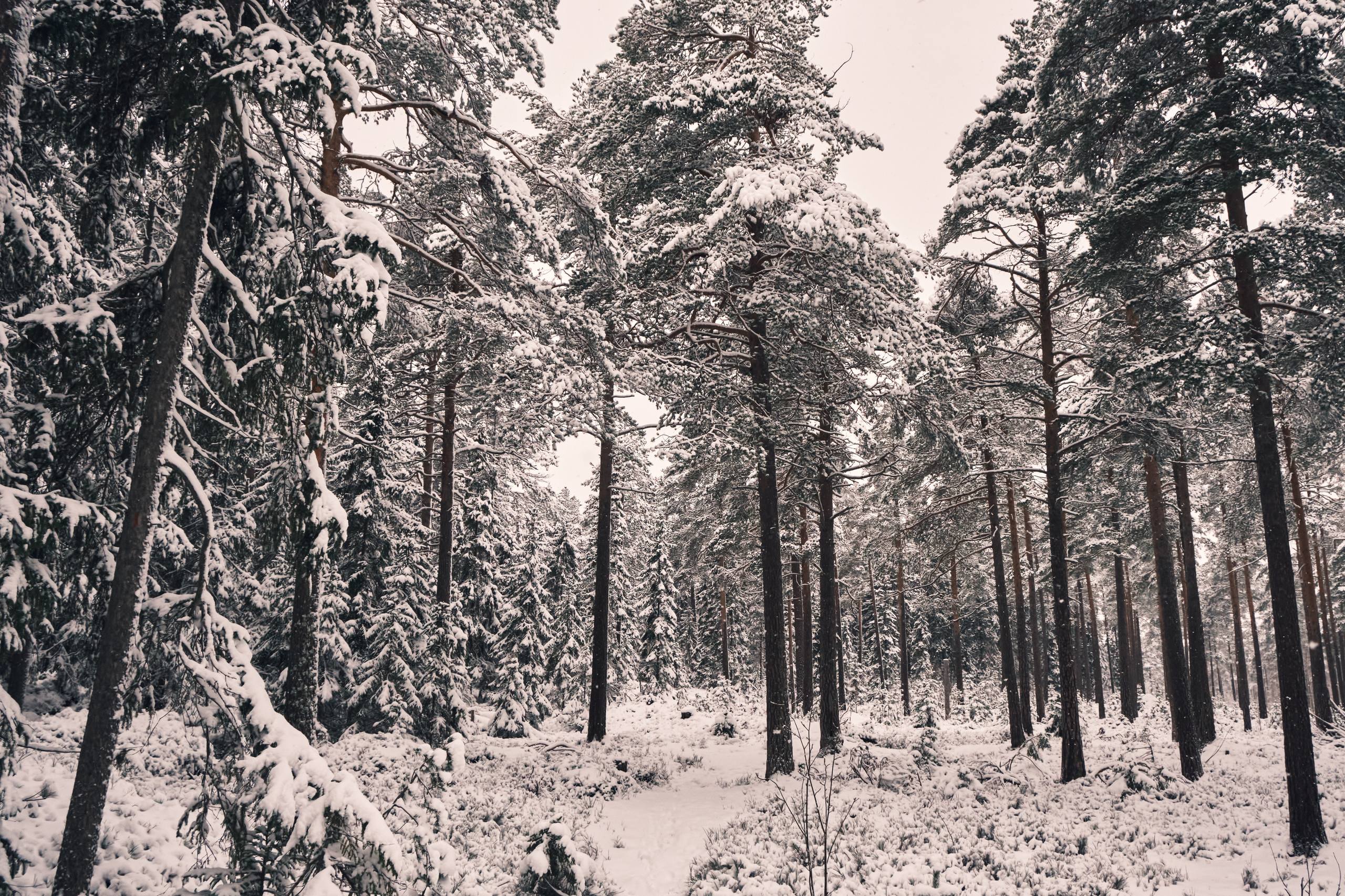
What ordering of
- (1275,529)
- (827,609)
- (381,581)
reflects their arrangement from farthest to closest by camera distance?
(381,581)
(827,609)
(1275,529)

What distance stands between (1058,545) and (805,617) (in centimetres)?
949

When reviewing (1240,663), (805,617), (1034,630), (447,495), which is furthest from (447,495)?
(1240,663)

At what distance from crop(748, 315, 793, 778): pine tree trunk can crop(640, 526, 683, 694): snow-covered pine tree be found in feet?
75.3

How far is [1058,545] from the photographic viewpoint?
43.4ft

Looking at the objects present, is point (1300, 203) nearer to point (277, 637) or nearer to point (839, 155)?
point (839, 155)

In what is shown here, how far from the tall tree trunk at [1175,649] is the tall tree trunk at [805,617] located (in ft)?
25.1

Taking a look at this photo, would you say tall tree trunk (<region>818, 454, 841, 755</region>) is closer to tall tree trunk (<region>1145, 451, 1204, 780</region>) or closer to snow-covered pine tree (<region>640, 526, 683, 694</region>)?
tall tree trunk (<region>1145, 451, 1204, 780</region>)

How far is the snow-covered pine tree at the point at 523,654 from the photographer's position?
72.1ft

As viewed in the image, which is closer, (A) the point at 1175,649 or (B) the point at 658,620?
(A) the point at 1175,649

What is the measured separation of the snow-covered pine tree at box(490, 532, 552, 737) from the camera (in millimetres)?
21984

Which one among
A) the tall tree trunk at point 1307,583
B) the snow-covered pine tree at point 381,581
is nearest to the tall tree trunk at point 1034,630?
the tall tree trunk at point 1307,583

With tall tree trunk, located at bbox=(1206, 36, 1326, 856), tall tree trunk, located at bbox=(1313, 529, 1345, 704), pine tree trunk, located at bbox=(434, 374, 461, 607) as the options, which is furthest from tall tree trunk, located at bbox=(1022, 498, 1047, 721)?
pine tree trunk, located at bbox=(434, 374, 461, 607)

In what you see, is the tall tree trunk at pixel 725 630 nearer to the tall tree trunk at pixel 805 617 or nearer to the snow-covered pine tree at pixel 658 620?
the snow-covered pine tree at pixel 658 620

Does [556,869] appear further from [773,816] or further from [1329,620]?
[1329,620]
